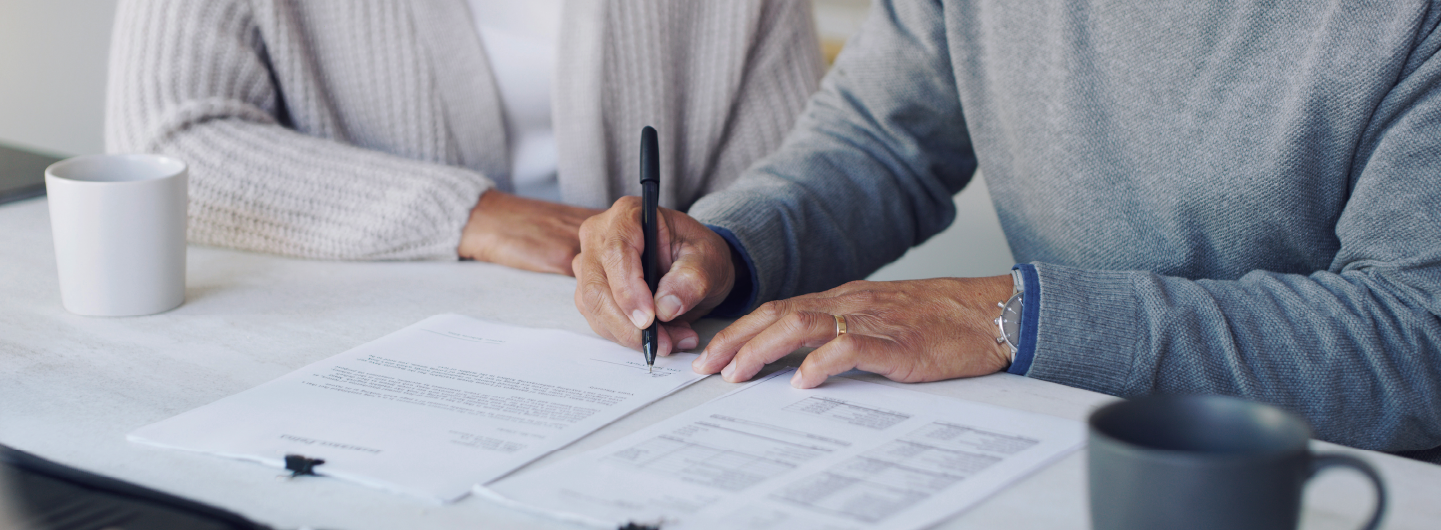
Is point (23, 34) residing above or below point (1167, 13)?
below

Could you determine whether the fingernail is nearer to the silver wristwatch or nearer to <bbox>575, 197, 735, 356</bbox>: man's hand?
<bbox>575, 197, 735, 356</bbox>: man's hand

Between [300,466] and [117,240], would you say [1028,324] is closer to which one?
[300,466]

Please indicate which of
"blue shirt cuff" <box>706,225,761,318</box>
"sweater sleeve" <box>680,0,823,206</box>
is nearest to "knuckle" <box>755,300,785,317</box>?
"blue shirt cuff" <box>706,225,761,318</box>

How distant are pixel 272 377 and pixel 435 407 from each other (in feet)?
0.50

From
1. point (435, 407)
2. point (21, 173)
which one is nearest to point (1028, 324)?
point (435, 407)

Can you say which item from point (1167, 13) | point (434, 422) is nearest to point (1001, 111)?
point (1167, 13)

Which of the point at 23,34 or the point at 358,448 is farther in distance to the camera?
the point at 23,34

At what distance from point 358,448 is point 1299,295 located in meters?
0.67

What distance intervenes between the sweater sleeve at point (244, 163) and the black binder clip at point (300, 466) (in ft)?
1.61

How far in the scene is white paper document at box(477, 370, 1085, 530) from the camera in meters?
0.49

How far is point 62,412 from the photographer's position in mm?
629

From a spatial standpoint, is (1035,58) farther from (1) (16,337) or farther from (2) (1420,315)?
(1) (16,337)

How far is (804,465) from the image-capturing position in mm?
542

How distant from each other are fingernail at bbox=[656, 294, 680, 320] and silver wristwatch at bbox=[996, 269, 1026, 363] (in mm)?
244
